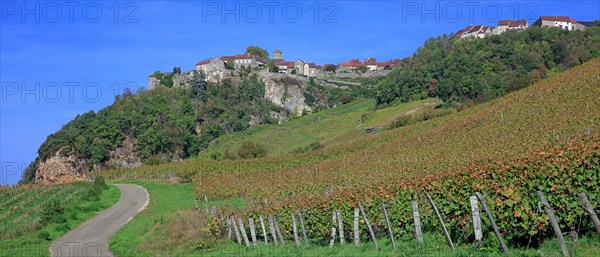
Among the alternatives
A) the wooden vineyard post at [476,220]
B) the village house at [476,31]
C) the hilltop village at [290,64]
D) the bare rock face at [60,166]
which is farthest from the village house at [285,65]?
the wooden vineyard post at [476,220]

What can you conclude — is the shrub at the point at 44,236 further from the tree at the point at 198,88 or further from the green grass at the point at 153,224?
the tree at the point at 198,88

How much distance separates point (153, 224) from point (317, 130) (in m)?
92.0

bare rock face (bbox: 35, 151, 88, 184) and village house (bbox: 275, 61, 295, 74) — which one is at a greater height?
village house (bbox: 275, 61, 295, 74)

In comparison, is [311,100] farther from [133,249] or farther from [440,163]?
[133,249]

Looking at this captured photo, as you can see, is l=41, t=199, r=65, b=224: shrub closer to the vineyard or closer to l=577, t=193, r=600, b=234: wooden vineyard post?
the vineyard

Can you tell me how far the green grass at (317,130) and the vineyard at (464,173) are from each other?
34.0 meters

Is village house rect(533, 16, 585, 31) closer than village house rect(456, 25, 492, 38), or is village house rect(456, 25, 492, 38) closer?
village house rect(533, 16, 585, 31)

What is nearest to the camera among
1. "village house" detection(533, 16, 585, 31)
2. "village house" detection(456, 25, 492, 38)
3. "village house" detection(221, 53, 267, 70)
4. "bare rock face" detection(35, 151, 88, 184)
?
"bare rock face" detection(35, 151, 88, 184)

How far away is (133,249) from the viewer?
2008 centimetres

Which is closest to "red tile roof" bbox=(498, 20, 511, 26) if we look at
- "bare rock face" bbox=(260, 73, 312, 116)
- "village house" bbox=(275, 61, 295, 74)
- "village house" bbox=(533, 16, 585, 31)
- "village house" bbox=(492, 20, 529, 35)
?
"village house" bbox=(492, 20, 529, 35)

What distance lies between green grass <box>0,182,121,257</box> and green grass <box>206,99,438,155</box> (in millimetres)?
51803

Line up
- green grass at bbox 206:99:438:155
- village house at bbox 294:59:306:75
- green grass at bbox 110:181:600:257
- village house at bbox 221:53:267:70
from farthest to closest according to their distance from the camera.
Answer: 1. village house at bbox 294:59:306:75
2. village house at bbox 221:53:267:70
3. green grass at bbox 206:99:438:155
4. green grass at bbox 110:181:600:257

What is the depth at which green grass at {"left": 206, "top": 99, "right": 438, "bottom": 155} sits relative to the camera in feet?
325

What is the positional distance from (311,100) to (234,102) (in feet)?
81.0
